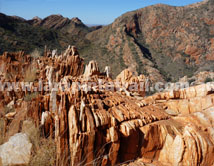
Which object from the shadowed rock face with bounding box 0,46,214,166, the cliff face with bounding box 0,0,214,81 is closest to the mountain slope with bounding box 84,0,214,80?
the cliff face with bounding box 0,0,214,81

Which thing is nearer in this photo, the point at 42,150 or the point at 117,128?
the point at 42,150

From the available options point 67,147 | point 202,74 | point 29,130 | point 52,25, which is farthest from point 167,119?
point 52,25

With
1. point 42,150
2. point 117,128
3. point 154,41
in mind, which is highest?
point 154,41

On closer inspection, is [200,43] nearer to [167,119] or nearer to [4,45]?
[4,45]

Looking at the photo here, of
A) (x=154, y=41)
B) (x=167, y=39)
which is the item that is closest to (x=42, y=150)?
(x=167, y=39)

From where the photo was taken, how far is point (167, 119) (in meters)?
4.35

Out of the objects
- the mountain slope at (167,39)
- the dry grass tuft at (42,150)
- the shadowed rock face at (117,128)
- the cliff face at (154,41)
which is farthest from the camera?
the mountain slope at (167,39)

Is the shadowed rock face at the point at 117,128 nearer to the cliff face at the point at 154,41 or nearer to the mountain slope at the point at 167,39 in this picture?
the cliff face at the point at 154,41

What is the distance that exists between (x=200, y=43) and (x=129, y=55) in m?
14.6

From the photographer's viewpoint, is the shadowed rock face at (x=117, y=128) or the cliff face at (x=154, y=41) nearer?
the shadowed rock face at (x=117, y=128)

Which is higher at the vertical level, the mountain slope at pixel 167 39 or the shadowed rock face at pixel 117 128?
the mountain slope at pixel 167 39

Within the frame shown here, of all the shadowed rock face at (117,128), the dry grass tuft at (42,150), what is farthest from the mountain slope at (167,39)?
the dry grass tuft at (42,150)

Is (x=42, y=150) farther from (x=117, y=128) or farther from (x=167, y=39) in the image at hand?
(x=167, y=39)

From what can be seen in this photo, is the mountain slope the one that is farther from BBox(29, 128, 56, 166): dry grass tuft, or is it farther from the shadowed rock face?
BBox(29, 128, 56, 166): dry grass tuft
